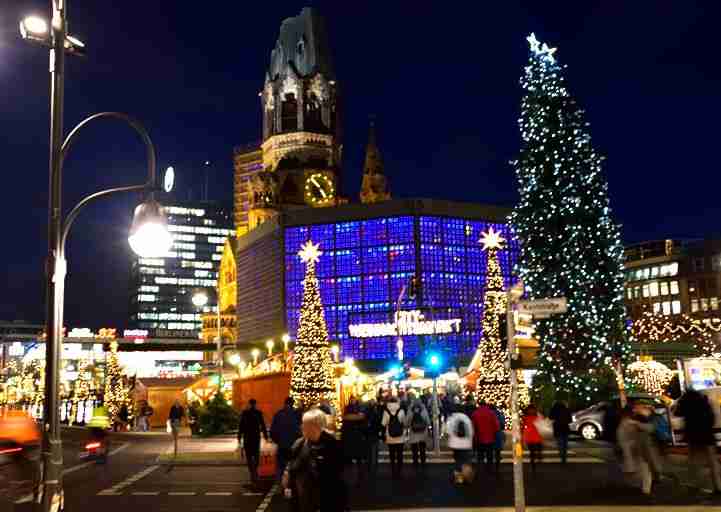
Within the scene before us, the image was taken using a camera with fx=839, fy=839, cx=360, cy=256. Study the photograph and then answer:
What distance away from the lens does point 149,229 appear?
1202cm

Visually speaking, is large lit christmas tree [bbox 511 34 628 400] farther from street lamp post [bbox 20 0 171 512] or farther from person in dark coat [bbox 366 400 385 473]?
street lamp post [bbox 20 0 171 512]

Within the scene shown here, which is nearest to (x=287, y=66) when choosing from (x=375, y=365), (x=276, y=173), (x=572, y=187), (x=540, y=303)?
(x=276, y=173)

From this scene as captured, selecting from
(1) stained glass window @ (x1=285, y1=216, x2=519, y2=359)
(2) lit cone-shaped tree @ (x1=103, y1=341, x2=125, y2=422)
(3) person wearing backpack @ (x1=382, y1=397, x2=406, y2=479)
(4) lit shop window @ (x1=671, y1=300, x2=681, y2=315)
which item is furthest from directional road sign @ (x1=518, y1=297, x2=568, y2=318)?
(4) lit shop window @ (x1=671, y1=300, x2=681, y2=315)

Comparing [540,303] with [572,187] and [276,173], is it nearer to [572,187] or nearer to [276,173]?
[572,187]

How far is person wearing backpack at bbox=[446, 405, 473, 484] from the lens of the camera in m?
16.9

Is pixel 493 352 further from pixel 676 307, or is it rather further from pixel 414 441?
pixel 676 307

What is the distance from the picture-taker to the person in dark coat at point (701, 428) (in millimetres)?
14531

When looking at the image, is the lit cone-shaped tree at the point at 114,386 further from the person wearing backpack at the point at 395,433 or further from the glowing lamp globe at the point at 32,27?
the glowing lamp globe at the point at 32,27

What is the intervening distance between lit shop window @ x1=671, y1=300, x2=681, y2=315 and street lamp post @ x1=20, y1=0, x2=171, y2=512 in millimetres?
109511

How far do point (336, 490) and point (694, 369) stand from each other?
82.3 feet

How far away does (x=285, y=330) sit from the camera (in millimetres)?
108938

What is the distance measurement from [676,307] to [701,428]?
Answer: 104 metres

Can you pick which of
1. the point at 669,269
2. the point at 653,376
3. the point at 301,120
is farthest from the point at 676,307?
the point at 301,120

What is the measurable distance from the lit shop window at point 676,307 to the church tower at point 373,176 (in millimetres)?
47063
